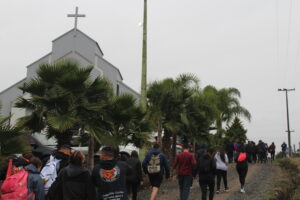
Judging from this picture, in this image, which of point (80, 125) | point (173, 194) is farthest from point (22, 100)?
point (173, 194)

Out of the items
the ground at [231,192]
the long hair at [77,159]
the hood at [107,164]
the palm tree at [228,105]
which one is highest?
the palm tree at [228,105]

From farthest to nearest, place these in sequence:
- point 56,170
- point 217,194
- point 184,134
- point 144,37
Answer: point 184,134
point 144,37
point 217,194
point 56,170

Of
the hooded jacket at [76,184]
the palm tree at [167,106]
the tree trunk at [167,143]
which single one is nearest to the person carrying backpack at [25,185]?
the hooded jacket at [76,184]

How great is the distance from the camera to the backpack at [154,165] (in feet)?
32.0

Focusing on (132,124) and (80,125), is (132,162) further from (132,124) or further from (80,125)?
(132,124)

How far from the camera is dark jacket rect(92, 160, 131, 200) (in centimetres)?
583

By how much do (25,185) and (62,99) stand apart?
617cm

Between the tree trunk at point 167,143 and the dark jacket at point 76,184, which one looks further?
the tree trunk at point 167,143

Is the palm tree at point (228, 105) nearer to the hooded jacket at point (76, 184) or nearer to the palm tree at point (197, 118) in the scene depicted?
the palm tree at point (197, 118)

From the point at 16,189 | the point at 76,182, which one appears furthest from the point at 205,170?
the point at 16,189

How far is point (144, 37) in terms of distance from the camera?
53.0 ft

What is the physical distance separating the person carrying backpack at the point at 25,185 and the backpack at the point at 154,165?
164 inches

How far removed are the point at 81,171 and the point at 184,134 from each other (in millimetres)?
14905

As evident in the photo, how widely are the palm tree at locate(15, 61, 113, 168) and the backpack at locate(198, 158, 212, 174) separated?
138 inches
